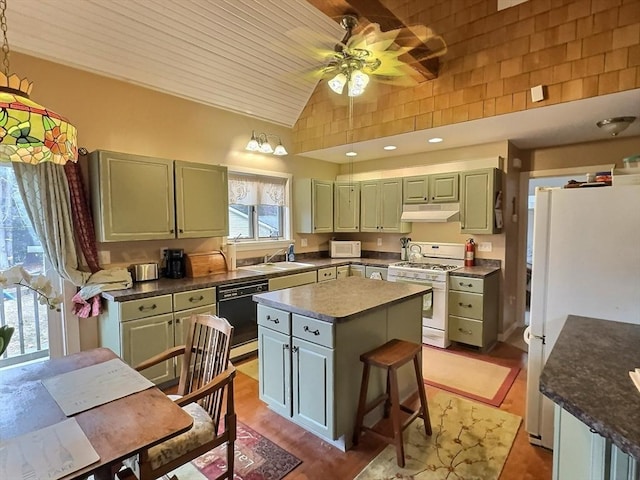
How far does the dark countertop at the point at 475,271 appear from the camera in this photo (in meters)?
3.76

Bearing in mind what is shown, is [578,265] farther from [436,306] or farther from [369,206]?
[369,206]

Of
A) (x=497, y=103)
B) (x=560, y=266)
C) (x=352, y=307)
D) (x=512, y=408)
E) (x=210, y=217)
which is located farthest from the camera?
(x=210, y=217)

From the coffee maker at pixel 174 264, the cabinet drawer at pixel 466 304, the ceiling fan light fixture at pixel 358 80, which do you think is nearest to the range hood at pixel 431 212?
the cabinet drawer at pixel 466 304

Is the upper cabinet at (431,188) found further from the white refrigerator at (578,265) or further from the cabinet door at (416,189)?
the white refrigerator at (578,265)

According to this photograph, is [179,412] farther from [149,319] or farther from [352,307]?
[149,319]

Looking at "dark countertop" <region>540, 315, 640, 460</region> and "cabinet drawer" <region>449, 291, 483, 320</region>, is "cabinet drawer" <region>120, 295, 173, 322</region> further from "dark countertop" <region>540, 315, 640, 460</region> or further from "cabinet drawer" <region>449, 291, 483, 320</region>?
"cabinet drawer" <region>449, 291, 483, 320</region>

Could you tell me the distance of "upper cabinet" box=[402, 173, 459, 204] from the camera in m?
4.21

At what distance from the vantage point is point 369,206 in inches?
198

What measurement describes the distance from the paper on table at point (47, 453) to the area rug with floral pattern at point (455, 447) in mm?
1477

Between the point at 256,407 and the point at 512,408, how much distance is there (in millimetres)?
2000

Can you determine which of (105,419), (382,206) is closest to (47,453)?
(105,419)

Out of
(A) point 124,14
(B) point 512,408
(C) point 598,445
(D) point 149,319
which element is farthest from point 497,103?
(D) point 149,319

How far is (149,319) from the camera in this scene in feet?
9.25

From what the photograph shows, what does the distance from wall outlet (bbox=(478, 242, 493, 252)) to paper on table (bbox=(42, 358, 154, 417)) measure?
3984 millimetres
